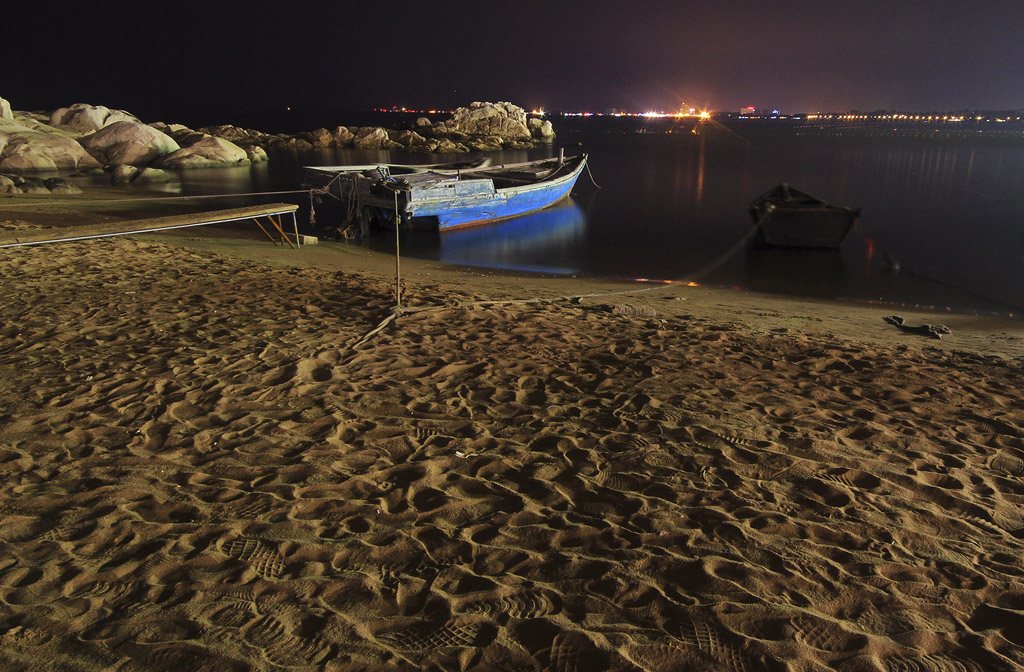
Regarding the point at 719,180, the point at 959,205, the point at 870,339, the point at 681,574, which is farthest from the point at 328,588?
the point at 719,180

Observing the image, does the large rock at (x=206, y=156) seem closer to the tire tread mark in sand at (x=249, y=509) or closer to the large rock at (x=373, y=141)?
the large rock at (x=373, y=141)

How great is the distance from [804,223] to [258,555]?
1682 centimetres

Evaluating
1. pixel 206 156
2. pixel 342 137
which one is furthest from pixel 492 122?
pixel 206 156

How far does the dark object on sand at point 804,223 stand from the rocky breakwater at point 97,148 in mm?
26859

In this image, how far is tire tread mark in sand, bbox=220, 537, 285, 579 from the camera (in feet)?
10.1

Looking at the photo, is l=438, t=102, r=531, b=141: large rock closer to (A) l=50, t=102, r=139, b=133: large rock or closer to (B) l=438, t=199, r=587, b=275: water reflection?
(A) l=50, t=102, r=139, b=133: large rock

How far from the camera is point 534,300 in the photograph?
8.91 m

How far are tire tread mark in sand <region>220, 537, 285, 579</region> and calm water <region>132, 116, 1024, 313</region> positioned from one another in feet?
40.6

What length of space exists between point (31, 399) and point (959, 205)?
31440mm

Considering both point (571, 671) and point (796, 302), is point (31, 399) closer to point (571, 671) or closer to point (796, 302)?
point (571, 671)

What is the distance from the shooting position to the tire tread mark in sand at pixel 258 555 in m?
3.07

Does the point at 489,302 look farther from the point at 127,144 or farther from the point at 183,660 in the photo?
the point at 127,144

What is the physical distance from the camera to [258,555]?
318 cm

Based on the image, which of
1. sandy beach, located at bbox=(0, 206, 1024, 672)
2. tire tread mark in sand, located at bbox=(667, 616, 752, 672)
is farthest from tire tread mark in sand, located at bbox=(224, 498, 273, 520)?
tire tread mark in sand, located at bbox=(667, 616, 752, 672)
